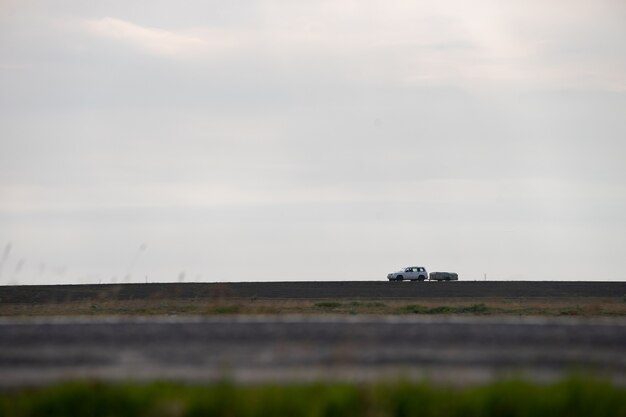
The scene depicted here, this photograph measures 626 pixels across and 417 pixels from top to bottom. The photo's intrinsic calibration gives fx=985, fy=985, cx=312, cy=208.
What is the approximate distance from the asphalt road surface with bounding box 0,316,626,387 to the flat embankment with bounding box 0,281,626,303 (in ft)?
115

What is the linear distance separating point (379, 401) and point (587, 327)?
3.85 m

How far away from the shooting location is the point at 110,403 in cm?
1120

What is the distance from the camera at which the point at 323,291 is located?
59.8 meters

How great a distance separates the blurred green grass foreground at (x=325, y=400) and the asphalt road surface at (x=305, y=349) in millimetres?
421

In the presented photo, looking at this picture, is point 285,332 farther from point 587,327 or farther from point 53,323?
point 587,327

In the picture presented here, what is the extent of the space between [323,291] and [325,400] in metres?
48.9

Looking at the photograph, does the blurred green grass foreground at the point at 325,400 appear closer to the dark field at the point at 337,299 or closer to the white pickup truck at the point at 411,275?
the dark field at the point at 337,299

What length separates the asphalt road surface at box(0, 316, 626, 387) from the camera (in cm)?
1205

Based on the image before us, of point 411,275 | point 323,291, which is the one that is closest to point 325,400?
point 323,291

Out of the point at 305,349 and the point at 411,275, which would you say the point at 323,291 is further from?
the point at 305,349

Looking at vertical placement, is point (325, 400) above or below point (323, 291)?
below

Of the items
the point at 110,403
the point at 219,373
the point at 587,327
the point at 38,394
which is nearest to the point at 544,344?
the point at 587,327

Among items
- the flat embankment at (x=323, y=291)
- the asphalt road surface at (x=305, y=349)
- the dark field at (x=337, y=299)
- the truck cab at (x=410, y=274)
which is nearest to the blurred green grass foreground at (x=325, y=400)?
the asphalt road surface at (x=305, y=349)

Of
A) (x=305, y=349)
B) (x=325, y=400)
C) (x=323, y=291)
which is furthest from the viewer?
(x=323, y=291)
